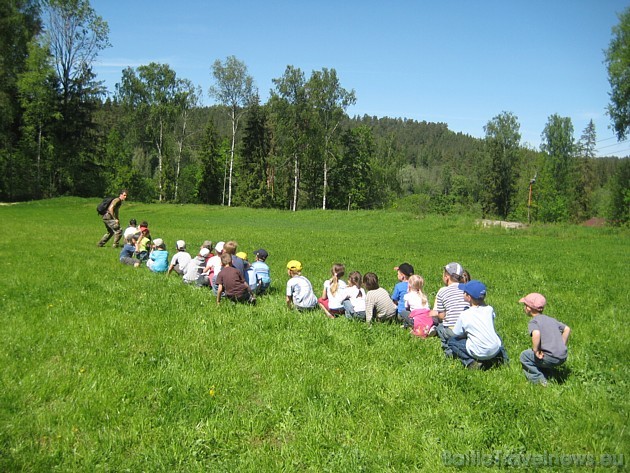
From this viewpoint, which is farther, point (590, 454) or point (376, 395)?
point (376, 395)

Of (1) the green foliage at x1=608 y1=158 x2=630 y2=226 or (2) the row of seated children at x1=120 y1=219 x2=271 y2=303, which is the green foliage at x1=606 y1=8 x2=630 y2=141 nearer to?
(1) the green foliage at x1=608 y1=158 x2=630 y2=226

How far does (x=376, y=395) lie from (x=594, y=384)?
3173 millimetres

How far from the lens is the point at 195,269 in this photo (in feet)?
42.4

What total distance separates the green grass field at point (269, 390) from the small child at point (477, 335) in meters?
0.27

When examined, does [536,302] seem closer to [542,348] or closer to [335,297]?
[542,348]

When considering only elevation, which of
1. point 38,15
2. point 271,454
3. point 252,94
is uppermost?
point 38,15

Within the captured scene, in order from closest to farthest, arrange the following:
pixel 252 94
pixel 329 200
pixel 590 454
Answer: pixel 590 454 < pixel 252 94 < pixel 329 200

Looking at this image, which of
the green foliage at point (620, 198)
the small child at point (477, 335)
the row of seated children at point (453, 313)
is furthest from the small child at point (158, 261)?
the green foliage at point (620, 198)

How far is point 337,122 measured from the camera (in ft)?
206

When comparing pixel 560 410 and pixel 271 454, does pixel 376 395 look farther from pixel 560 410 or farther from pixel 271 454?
pixel 560 410

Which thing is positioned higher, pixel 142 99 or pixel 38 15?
pixel 38 15

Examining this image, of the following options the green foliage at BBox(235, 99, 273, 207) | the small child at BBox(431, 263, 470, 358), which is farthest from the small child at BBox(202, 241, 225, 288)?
the green foliage at BBox(235, 99, 273, 207)

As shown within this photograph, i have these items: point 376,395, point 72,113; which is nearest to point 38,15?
point 72,113

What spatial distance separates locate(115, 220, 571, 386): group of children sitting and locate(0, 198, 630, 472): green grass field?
334 millimetres
